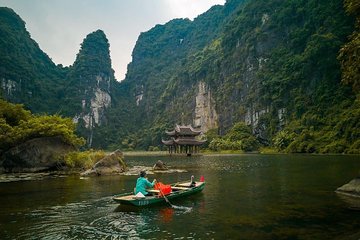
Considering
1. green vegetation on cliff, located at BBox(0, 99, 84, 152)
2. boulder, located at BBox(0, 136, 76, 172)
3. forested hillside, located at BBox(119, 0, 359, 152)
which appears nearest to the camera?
green vegetation on cliff, located at BBox(0, 99, 84, 152)

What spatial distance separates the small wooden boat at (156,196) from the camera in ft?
58.2

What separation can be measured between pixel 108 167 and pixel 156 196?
1971cm

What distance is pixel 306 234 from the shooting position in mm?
12258

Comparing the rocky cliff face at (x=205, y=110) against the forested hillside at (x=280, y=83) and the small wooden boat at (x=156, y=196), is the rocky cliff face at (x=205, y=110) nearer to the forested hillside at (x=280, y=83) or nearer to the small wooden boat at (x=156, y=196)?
the forested hillside at (x=280, y=83)

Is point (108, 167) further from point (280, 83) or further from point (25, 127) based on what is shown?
point (280, 83)

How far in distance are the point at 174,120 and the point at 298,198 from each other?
15178cm

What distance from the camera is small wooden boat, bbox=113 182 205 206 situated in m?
17.8

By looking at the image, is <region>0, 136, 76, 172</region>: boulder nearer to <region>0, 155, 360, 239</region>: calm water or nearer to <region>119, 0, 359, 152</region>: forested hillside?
<region>0, 155, 360, 239</region>: calm water

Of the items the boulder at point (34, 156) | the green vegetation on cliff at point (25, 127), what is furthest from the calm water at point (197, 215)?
the boulder at point (34, 156)

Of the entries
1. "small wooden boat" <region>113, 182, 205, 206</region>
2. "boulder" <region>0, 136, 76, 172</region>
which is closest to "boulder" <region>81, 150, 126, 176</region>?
"boulder" <region>0, 136, 76, 172</region>

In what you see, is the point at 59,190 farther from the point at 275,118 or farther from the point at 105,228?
the point at 275,118

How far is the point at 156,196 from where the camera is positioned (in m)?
18.8

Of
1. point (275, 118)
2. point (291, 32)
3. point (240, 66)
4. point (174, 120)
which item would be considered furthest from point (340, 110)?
point (174, 120)

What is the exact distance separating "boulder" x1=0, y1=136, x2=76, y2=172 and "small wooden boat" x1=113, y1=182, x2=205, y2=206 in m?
23.3
